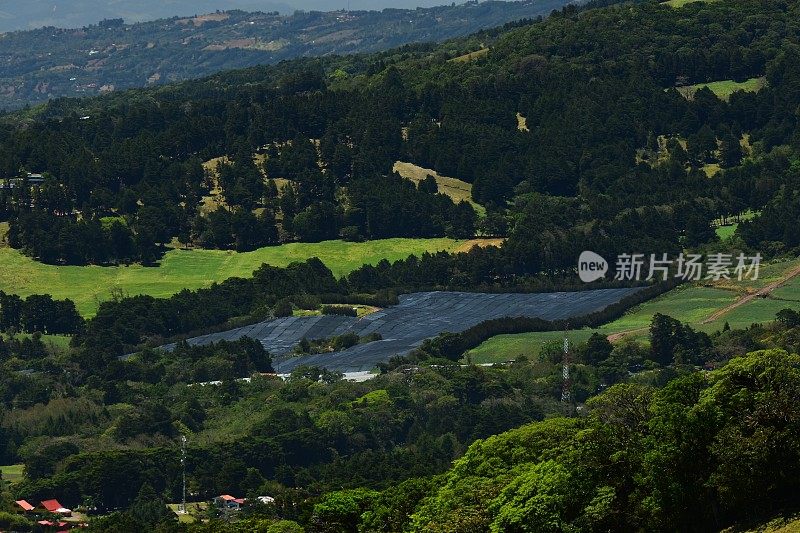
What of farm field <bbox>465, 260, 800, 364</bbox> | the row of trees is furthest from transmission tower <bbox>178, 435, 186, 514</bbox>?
the row of trees

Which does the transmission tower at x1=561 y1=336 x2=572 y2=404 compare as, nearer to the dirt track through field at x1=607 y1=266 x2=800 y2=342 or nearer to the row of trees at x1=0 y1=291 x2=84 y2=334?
the dirt track through field at x1=607 y1=266 x2=800 y2=342

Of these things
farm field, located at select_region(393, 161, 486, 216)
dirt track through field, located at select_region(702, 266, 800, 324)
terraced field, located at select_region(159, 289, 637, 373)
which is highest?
farm field, located at select_region(393, 161, 486, 216)

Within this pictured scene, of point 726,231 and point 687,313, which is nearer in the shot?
point 687,313

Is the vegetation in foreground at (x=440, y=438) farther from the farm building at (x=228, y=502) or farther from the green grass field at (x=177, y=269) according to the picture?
the green grass field at (x=177, y=269)

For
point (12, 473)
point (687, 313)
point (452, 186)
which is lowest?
point (12, 473)

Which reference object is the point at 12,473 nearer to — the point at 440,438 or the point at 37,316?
the point at 440,438

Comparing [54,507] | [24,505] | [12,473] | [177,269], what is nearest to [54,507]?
[54,507]
